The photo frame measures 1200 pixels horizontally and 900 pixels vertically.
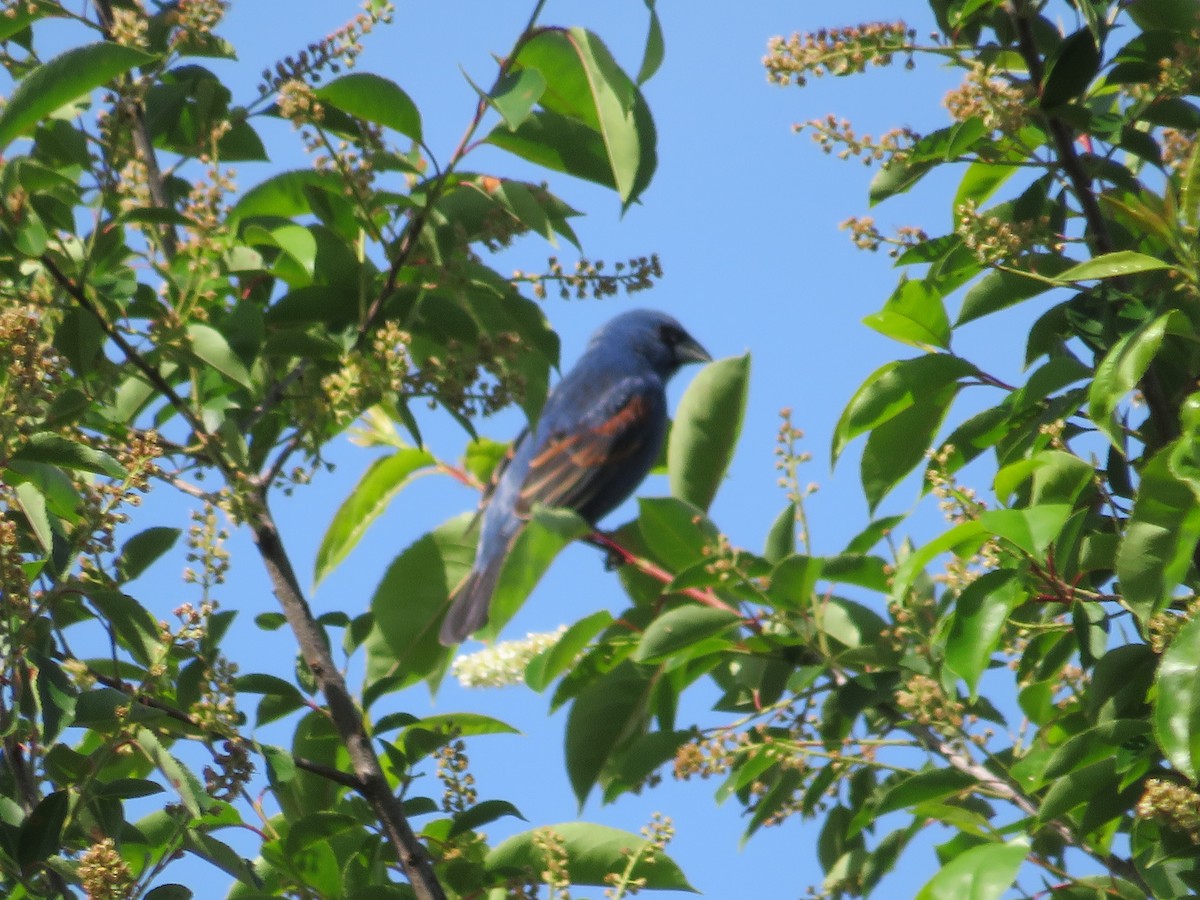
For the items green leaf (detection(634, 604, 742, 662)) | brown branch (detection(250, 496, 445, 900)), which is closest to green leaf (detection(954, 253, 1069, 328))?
green leaf (detection(634, 604, 742, 662))

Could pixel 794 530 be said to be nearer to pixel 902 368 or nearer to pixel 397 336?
pixel 902 368

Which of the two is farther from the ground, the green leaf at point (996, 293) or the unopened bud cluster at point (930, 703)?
the green leaf at point (996, 293)

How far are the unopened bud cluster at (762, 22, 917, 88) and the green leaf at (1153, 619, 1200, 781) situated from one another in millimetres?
1173

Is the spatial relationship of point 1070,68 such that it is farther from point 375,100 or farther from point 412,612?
point 412,612

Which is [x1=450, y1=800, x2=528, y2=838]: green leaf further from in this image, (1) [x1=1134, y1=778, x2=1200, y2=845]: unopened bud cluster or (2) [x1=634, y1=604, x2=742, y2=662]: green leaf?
(1) [x1=1134, y1=778, x2=1200, y2=845]: unopened bud cluster

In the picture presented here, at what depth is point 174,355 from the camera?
2.43 meters

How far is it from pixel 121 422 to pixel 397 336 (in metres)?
0.76

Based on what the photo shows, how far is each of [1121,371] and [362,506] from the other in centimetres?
203

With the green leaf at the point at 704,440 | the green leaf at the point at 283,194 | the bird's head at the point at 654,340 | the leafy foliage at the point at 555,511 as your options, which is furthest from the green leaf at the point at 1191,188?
the bird's head at the point at 654,340

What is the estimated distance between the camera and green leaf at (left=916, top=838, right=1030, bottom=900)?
6.72 ft

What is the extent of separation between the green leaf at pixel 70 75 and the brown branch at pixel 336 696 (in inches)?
30.1

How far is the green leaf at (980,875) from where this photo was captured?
6.72 feet

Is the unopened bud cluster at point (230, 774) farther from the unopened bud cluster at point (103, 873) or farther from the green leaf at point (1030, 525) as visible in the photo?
the green leaf at point (1030, 525)

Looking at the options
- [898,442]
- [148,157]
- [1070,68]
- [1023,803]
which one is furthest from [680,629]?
[148,157]
